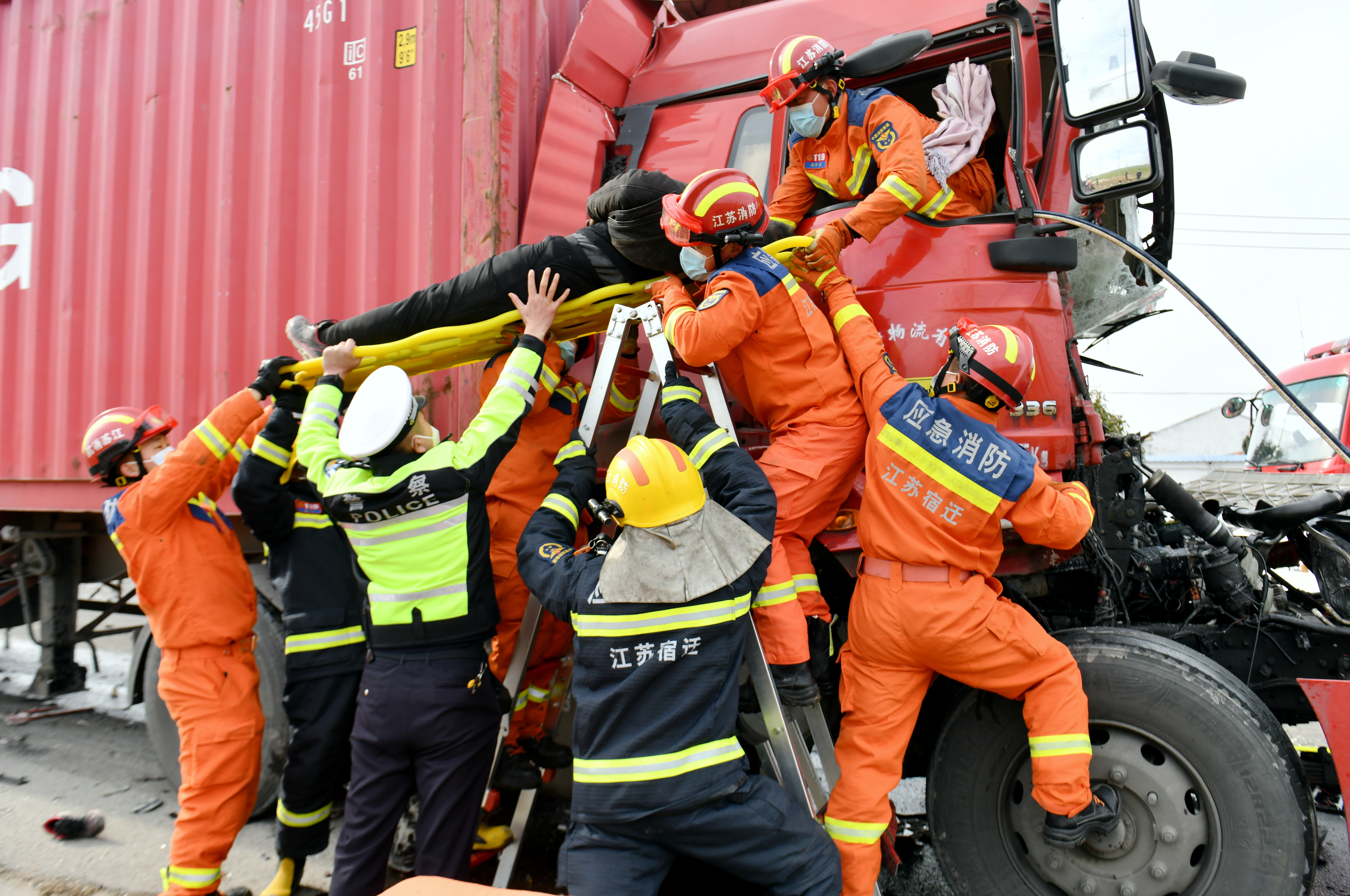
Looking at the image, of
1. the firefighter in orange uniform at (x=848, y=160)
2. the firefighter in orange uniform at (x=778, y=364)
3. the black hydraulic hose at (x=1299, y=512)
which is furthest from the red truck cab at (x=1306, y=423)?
the firefighter in orange uniform at (x=778, y=364)

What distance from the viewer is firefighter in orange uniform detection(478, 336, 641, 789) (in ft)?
9.93

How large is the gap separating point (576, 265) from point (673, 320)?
0.52 m

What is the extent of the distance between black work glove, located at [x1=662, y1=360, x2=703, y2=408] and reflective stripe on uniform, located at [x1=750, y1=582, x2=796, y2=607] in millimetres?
633

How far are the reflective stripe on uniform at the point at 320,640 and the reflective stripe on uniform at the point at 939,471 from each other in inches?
83.5

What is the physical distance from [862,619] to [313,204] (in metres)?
3.04

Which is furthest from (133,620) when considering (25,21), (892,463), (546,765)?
(892,463)

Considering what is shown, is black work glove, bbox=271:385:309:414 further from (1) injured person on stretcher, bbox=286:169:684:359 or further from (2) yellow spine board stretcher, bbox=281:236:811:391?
(1) injured person on stretcher, bbox=286:169:684:359

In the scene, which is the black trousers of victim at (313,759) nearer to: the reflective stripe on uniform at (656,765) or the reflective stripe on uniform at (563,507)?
the reflective stripe on uniform at (563,507)

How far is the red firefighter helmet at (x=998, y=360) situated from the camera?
229cm

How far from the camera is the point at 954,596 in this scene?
2326 mm

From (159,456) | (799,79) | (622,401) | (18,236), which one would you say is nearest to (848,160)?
(799,79)

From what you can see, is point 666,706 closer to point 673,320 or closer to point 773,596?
point 773,596

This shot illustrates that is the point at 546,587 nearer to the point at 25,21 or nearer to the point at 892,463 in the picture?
the point at 892,463

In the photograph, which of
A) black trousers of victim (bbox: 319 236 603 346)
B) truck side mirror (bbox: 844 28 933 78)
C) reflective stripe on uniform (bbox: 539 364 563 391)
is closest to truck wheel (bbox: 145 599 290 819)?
black trousers of victim (bbox: 319 236 603 346)
